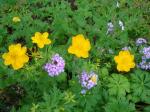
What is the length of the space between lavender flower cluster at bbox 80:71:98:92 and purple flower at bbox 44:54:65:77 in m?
0.18

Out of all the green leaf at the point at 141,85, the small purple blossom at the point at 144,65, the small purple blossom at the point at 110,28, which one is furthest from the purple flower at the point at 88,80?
the small purple blossom at the point at 110,28

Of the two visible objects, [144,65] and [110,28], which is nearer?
[144,65]

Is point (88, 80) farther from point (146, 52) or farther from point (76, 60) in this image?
point (146, 52)

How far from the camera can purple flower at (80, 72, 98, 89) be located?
2803mm

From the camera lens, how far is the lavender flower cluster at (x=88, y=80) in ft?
9.20

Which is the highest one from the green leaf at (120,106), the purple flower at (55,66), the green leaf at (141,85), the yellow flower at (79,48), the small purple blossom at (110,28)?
the small purple blossom at (110,28)

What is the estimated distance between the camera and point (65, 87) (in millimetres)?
3070

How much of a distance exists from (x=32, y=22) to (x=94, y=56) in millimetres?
765

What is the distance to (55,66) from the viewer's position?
2.78 m

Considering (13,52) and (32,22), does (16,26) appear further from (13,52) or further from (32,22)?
(13,52)

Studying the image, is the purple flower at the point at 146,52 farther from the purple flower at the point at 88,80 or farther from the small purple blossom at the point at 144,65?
the purple flower at the point at 88,80

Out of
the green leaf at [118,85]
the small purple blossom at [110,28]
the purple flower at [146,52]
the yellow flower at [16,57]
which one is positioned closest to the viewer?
the yellow flower at [16,57]

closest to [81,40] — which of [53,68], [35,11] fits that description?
[53,68]

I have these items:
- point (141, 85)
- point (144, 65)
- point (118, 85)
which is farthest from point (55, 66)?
point (144, 65)
